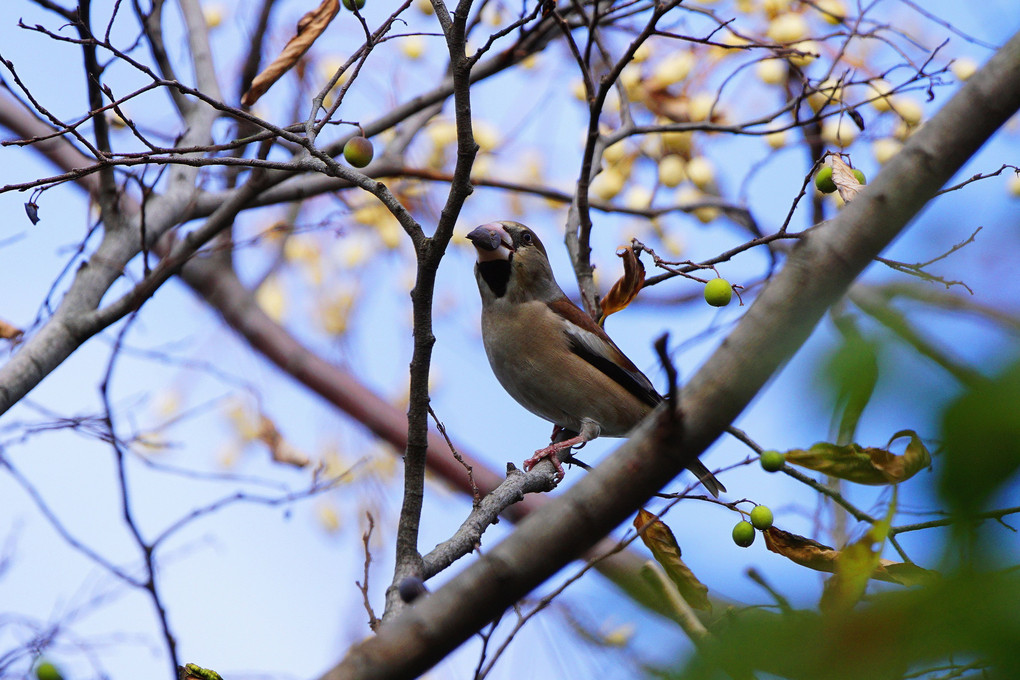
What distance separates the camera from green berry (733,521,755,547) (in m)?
2.91

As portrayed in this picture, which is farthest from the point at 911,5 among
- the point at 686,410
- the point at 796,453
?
the point at 686,410

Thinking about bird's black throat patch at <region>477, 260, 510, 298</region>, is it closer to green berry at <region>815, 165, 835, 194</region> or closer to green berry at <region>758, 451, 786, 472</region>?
green berry at <region>815, 165, 835, 194</region>

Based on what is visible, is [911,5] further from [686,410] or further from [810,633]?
[810,633]

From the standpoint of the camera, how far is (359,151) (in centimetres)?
305

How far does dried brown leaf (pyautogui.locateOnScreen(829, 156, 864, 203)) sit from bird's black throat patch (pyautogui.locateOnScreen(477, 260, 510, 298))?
1.95 meters

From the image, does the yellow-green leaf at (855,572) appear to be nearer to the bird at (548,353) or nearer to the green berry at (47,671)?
the green berry at (47,671)

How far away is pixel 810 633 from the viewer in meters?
0.79

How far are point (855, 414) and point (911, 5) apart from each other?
4328 millimetres

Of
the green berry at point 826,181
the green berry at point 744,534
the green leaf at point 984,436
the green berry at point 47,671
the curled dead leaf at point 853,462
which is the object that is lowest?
the green leaf at point 984,436

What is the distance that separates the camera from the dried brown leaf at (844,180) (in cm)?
291

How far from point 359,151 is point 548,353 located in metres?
1.69

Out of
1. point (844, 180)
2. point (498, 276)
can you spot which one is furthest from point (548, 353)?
point (844, 180)

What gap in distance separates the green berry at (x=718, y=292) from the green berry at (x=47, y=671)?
2.47 meters

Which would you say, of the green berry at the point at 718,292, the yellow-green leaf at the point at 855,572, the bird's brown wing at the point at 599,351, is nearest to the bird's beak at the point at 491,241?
the bird's brown wing at the point at 599,351
